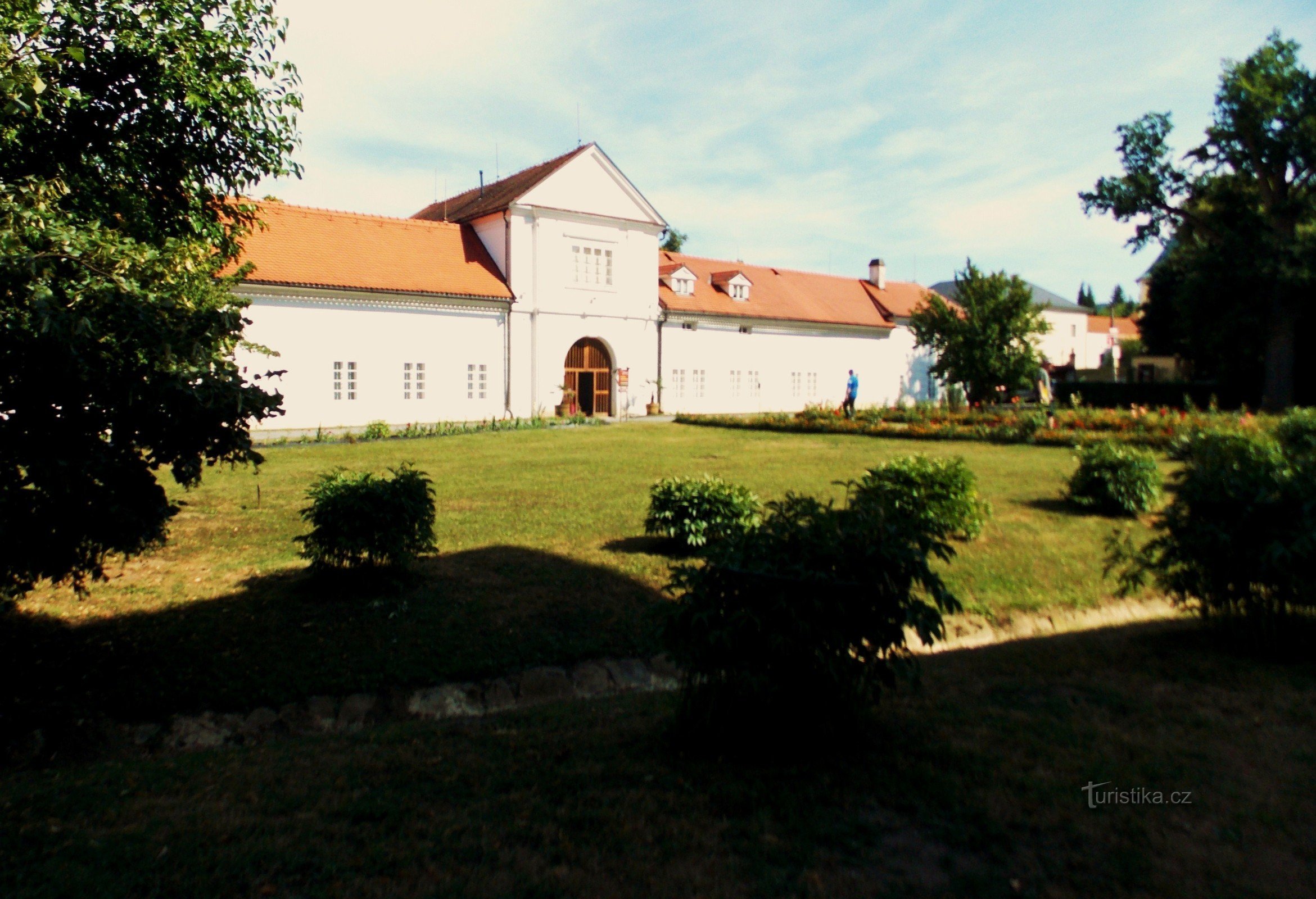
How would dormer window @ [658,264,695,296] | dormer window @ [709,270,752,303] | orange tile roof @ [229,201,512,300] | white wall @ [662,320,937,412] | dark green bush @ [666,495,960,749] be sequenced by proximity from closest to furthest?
dark green bush @ [666,495,960,749] < orange tile roof @ [229,201,512,300] < white wall @ [662,320,937,412] < dormer window @ [658,264,695,296] < dormer window @ [709,270,752,303]

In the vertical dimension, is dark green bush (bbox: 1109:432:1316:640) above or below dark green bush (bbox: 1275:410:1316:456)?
below

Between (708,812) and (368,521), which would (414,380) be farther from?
(708,812)

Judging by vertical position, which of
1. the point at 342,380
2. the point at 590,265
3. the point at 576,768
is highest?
the point at 590,265

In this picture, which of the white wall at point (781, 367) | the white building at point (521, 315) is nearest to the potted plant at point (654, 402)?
the white building at point (521, 315)

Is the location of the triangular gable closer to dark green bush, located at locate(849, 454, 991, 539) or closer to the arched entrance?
the arched entrance

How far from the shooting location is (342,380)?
2614 centimetres

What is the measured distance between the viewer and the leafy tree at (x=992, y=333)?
29938 mm

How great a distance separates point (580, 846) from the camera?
358 cm

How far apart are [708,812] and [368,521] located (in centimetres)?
486

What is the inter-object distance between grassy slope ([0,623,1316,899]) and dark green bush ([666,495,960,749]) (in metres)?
0.25

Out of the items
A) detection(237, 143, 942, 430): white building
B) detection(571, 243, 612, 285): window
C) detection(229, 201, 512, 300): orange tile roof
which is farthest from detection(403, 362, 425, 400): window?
detection(571, 243, 612, 285): window

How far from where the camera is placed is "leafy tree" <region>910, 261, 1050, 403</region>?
98.2 ft

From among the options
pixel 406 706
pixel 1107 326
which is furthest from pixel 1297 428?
pixel 1107 326

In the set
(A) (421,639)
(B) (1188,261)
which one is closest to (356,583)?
(A) (421,639)
